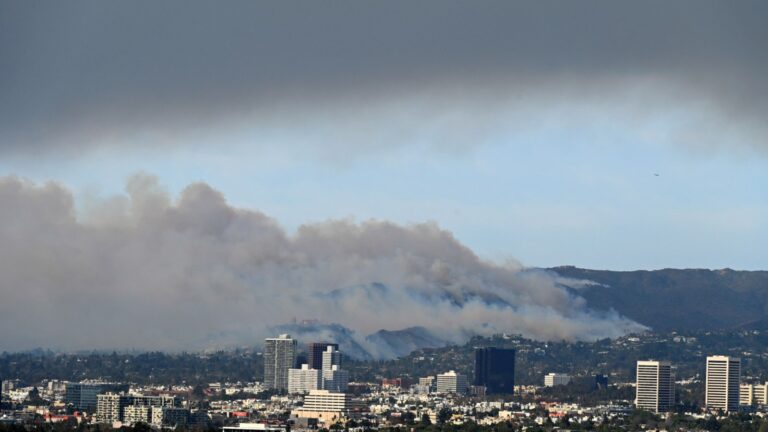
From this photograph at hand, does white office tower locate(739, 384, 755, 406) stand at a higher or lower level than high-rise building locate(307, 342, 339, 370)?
lower

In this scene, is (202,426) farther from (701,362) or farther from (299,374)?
(701,362)

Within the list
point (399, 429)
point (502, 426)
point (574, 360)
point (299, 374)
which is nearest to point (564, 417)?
point (502, 426)

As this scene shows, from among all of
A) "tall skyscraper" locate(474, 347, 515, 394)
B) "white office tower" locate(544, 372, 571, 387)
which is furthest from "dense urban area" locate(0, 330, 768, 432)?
"white office tower" locate(544, 372, 571, 387)

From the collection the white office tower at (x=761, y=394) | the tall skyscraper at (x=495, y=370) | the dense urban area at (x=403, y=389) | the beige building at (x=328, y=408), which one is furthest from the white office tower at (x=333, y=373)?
the white office tower at (x=761, y=394)

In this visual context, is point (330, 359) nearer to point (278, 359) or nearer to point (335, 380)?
point (278, 359)

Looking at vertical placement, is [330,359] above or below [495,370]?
above

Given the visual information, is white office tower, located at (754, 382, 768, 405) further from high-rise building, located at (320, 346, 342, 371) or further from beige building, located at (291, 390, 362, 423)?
high-rise building, located at (320, 346, 342, 371)

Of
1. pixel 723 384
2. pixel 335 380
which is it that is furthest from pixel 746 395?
pixel 335 380
